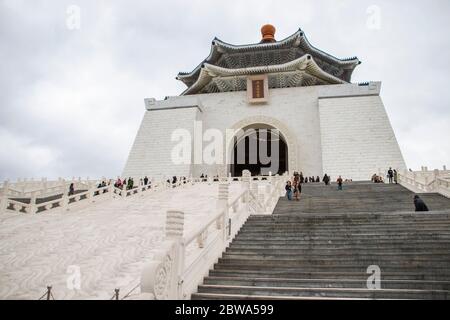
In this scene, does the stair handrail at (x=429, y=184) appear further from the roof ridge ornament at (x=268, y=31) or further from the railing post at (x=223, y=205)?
the roof ridge ornament at (x=268, y=31)

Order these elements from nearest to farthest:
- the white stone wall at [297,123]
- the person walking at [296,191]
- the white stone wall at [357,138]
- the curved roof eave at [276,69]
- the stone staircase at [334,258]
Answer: the stone staircase at [334,258], the person walking at [296,191], the white stone wall at [357,138], the white stone wall at [297,123], the curved roof eave at [276,69]

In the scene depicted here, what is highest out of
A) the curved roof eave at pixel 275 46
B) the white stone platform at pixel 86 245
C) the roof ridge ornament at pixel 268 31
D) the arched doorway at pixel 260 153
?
the roof ridge ornament at pixel 268 31

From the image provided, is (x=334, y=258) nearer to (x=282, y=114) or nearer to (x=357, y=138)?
(x=357, y=138)

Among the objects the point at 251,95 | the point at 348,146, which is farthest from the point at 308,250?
the point at 251,95

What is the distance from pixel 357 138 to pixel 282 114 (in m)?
5.76

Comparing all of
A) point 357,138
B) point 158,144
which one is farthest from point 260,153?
point 357,138

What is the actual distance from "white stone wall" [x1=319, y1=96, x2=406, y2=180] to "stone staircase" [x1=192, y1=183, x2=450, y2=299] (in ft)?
49.8

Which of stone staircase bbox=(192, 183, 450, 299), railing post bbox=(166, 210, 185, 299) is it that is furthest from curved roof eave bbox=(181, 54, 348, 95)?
railing post bbox=(166, 210, 185, 299)

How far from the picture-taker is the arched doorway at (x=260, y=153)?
97.7ft

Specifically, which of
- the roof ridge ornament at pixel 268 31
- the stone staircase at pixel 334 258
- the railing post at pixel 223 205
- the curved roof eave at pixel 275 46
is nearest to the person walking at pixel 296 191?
the stone staircase at pixel 334 258

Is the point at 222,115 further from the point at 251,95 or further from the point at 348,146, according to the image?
the point at 348,146

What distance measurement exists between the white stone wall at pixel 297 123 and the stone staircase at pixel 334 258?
1549 cm

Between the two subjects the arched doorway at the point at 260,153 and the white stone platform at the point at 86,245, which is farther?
the arched doorway at the point at 260,153

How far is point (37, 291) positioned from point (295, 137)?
72.2 ft
